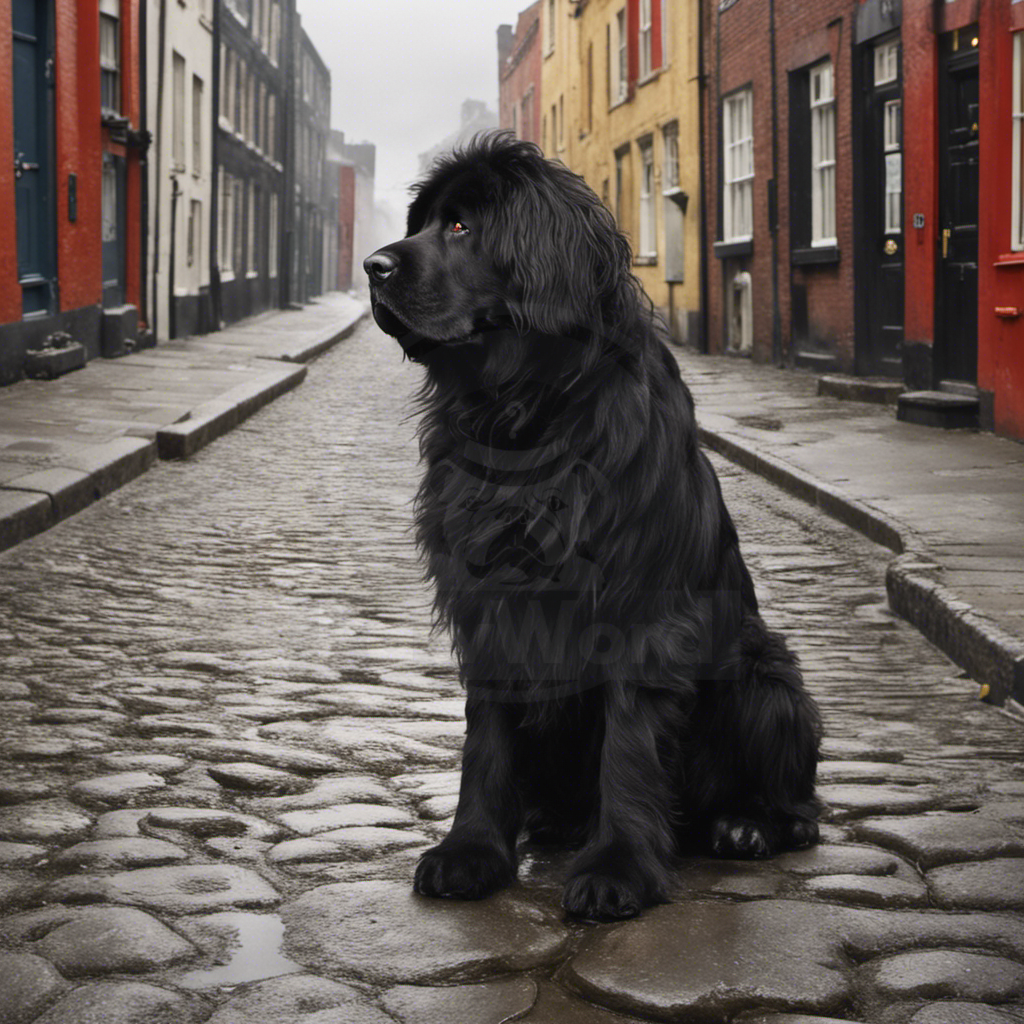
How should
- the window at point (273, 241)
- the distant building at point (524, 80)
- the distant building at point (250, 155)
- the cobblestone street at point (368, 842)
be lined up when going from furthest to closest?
the distant building at point (524, 80), the window at point (273, 241), the distant building at point (250, 155), the cobblestone street at point (368, 842)

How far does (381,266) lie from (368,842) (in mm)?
1204

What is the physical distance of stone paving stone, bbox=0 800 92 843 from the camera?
125 inches

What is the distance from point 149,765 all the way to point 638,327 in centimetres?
174

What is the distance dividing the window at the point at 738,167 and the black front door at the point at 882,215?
432 cm

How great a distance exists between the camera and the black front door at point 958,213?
11906 millimetres

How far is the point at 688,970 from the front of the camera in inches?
96.7

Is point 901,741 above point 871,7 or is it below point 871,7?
below

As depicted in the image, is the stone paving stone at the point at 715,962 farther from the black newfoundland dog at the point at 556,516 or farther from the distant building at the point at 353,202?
the distant building at the point at 353,202

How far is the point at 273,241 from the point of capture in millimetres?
35531

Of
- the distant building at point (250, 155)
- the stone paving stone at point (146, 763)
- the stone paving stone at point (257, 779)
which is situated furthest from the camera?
the distant building at point (250, 155)

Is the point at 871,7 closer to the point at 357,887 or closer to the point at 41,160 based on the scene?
the point at 41,160

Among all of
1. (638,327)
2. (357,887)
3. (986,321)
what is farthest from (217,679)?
(986,321)

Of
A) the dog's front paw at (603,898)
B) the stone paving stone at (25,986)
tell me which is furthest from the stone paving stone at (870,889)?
the stone paving stone at (25,986)

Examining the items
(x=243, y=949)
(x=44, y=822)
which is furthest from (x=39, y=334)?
(x=243, y=949)
